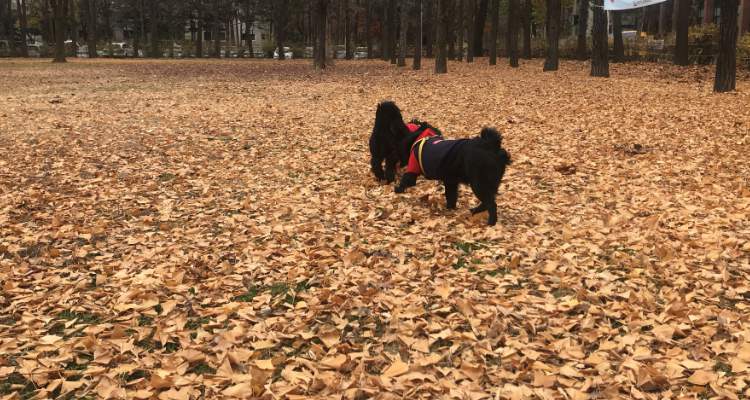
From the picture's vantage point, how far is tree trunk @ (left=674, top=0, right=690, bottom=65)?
861 inches

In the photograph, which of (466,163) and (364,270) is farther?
(466,163)

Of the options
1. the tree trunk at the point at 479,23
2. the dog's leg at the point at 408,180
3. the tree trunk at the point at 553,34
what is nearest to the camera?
the dog's leg at the point at 408,180

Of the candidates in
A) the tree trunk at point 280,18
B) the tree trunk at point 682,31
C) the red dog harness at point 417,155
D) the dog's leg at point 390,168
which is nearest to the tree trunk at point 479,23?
the tree trunk at point 682,31

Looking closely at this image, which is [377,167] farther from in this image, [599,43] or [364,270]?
[599,43]

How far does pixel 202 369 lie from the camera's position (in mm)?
3654

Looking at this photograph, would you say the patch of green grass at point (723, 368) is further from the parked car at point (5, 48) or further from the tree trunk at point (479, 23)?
the parked car at point (5, 48)

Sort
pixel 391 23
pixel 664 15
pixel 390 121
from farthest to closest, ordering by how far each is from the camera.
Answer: pixel 664 15 → pixel 391 23 → pixel 390 121

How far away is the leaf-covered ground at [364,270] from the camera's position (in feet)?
11.6

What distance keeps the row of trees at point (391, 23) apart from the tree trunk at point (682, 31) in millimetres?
37

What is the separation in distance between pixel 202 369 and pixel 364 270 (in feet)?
5.85

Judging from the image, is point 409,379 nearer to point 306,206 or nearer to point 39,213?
point 306,206

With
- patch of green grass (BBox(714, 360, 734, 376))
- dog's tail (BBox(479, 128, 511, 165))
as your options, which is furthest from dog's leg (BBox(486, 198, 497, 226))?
patch of green grass (BBox(714, 360, 734, 376))

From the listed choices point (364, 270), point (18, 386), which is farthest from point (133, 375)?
point (364, 270)

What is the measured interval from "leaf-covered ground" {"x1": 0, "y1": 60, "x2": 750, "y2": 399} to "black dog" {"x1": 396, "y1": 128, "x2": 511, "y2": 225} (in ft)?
1.18
